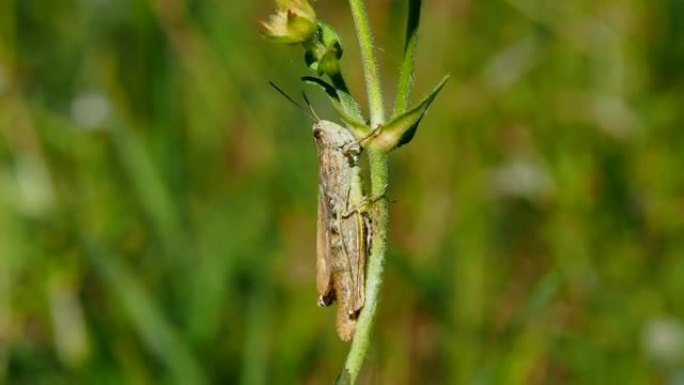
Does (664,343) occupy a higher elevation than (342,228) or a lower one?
higher

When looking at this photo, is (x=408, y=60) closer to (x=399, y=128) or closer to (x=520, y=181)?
(x=399, y=128)

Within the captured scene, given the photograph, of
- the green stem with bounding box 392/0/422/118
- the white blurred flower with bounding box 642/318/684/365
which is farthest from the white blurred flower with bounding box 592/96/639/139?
the green stem with bounding box 392/0/422/118

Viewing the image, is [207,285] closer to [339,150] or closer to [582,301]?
[582,301]

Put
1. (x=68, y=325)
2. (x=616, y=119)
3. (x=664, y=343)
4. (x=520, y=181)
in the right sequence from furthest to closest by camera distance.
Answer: (x=616, y=119), (x=520, y=181), (x=664, y=343), (x=68, y=325)

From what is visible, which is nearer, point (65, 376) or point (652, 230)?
point (65, 376)

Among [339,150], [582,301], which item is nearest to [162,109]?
[582,301]

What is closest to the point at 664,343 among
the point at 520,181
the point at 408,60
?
the point at 520,181
